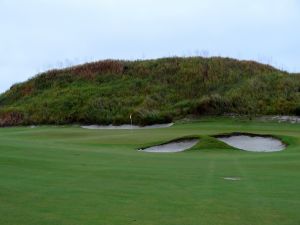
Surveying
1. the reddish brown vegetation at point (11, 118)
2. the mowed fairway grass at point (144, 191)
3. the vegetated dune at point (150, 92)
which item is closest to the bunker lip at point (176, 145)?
the mowed fairway grass at point (144, 191)

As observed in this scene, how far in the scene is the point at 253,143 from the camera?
32.1 meters

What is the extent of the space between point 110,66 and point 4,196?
6275 cm

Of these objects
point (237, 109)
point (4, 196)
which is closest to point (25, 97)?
point (237, 109)

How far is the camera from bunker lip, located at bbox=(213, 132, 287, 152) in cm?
3024

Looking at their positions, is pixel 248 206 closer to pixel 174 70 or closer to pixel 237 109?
pixel 237 109

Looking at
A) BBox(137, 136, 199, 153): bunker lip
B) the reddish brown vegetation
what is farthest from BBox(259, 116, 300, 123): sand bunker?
the reddish brown vegetation

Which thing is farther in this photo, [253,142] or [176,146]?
[253,142]

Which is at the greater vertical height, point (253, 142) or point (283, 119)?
point (283, 119)

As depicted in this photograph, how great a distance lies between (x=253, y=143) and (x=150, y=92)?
104 ft

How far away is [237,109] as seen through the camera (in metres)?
53.4

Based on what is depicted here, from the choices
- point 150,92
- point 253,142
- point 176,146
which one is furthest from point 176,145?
point 150,92

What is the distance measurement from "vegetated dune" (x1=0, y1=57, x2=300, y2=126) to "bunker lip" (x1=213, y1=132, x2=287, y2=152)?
59.2 feet

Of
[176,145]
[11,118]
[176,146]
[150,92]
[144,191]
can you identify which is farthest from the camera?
[150,92]

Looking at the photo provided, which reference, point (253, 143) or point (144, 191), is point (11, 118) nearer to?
point (253, 143)
